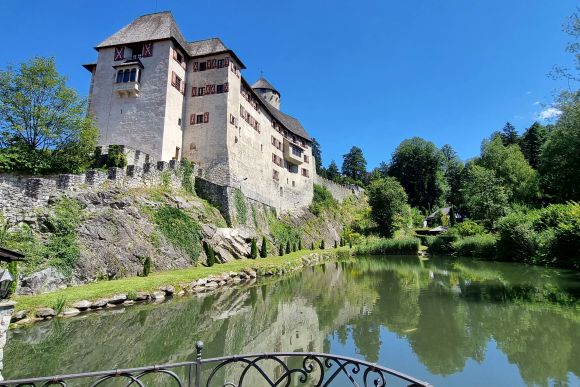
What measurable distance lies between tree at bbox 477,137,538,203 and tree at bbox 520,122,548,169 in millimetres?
12691

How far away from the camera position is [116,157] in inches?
1013

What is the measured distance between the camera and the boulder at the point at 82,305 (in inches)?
523

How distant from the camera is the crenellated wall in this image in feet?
205

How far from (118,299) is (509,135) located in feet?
312

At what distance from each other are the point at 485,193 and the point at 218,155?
3506 centimetres

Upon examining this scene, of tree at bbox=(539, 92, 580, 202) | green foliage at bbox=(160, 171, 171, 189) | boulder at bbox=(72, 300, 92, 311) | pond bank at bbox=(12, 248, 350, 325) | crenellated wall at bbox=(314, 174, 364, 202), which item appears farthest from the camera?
crenellated wall at bbox=(314, 174, 364, 202)

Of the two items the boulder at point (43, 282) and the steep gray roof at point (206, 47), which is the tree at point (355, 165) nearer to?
the steep gray roof at point (206, 47)

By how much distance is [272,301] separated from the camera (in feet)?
54.1

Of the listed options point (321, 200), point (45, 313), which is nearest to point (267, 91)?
point (321, 200)

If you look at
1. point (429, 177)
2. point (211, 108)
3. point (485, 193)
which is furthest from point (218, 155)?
point (429, 177)

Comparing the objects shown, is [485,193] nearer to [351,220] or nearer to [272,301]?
[351,220]

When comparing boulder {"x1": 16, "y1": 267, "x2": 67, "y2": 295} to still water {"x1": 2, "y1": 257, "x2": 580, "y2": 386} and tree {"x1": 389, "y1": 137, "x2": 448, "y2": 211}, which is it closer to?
still water {"x1": 2, "y1": 257, "x2": 580, "y2": 386}

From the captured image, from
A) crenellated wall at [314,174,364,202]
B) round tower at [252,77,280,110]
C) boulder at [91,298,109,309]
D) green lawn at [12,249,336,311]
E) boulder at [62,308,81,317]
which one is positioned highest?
round tower at [252,77,280,110]

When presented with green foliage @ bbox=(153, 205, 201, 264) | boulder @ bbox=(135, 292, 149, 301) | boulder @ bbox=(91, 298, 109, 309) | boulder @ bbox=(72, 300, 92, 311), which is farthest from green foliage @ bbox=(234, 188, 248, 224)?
boulder @ bbox=(72, 300, 92, 311)
